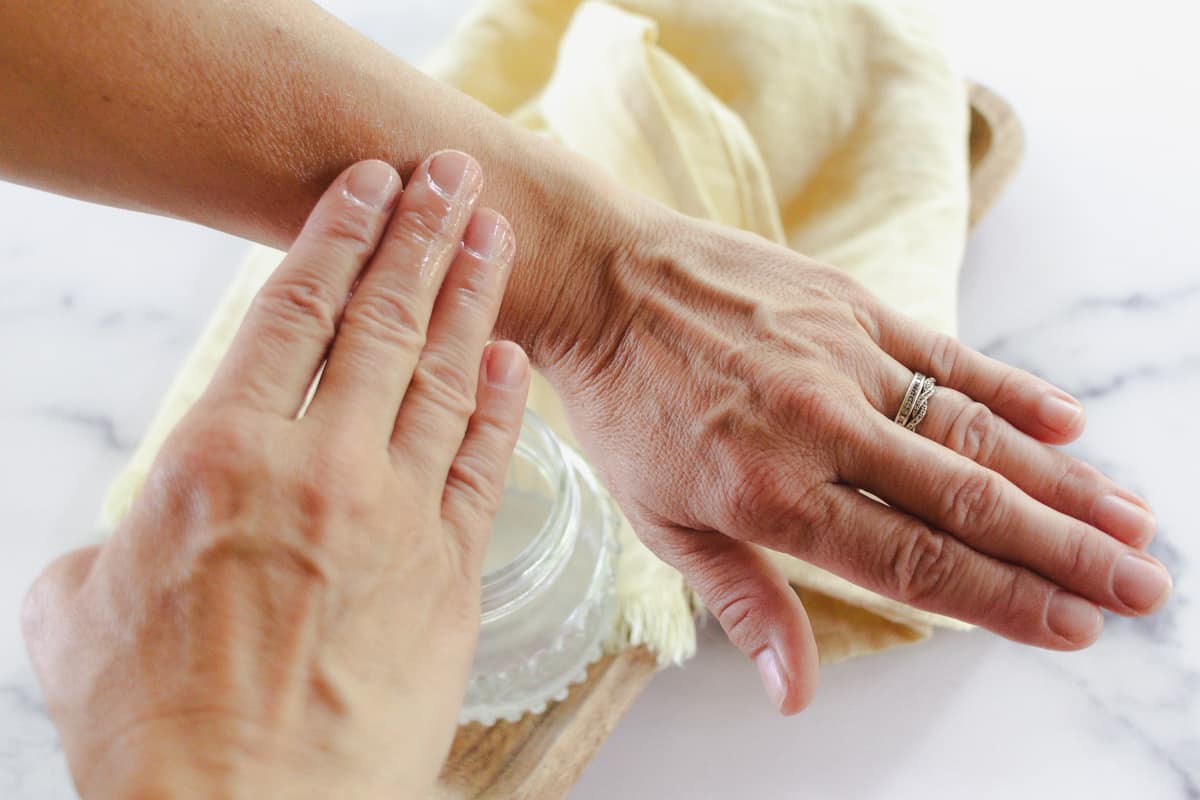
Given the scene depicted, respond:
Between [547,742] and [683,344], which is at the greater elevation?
[683,344]

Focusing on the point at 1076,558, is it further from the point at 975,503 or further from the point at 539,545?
the point at 539,545

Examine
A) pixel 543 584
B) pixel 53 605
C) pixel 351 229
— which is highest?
pixel 351 229

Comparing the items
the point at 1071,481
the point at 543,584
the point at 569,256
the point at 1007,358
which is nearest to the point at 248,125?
the point at 569,256

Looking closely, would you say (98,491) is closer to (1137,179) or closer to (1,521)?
(1,521)

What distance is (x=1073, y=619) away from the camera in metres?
0.59

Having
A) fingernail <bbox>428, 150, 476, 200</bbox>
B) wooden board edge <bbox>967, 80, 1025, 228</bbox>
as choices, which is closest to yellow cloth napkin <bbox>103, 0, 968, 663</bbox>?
wooden board edge <bbox>967, 80, 1025, 228</bbox>

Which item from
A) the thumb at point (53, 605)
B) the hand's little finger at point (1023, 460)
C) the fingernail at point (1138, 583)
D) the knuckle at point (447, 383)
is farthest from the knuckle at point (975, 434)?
the thumb at point (53, 605)

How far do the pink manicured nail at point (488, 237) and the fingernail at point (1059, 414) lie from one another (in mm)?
364

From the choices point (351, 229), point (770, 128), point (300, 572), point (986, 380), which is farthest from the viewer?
point (770, 128)

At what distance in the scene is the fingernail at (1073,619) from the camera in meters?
0.59

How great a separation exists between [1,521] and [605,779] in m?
0.58

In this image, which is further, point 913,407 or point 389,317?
point 913,407

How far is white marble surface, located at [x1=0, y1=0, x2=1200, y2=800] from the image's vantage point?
75 centimetres

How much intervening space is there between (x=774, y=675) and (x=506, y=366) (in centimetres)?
26
